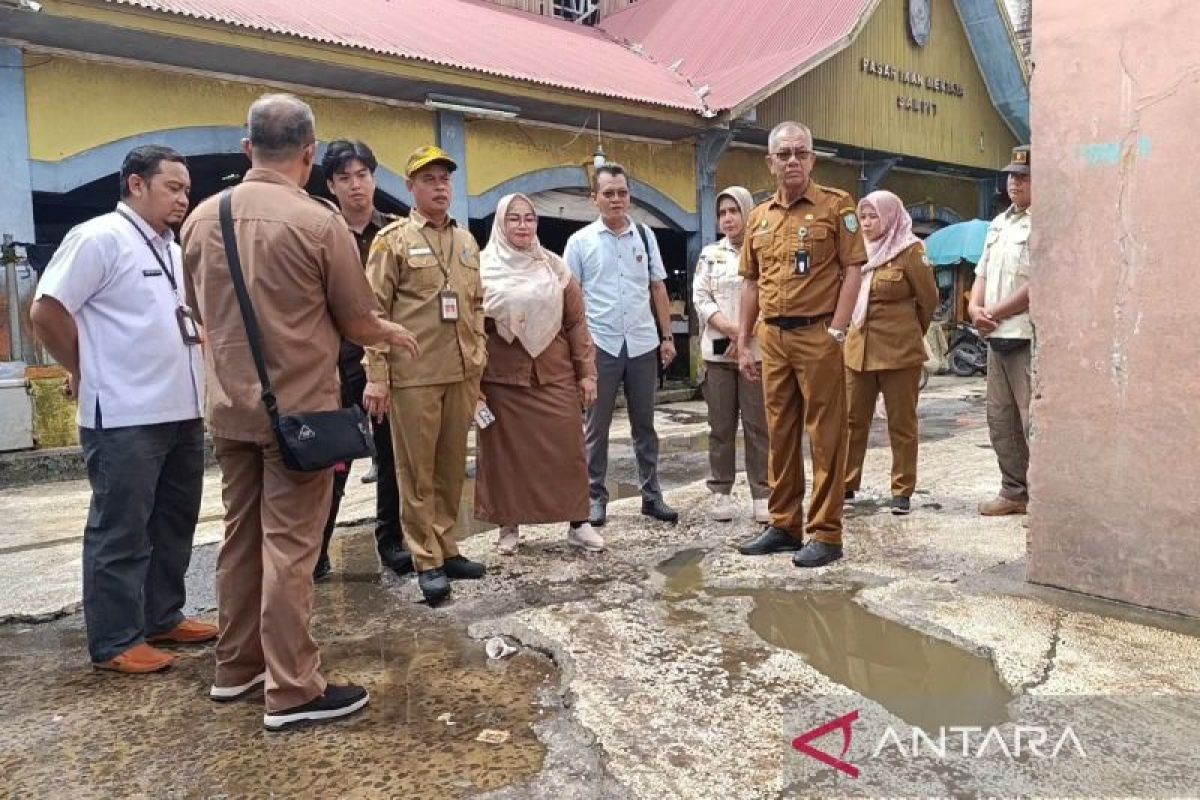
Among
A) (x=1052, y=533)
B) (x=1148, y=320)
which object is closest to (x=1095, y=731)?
(x=1052, y=533)

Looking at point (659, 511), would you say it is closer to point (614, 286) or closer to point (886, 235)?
point (614, 286)

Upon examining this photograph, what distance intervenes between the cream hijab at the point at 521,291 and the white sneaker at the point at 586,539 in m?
0.86

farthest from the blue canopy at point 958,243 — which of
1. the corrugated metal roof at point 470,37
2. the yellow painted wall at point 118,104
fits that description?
the yellow painted wall at point 118,104

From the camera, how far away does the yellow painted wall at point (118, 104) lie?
25.4ft

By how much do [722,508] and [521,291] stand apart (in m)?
1.62

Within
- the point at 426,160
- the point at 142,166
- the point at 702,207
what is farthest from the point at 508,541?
the point at 702,207

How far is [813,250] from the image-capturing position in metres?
3.92

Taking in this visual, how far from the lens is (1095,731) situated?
2340mm

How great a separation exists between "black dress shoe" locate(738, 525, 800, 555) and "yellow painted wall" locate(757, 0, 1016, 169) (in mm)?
9787

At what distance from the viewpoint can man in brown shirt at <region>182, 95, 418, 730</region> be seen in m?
2.59

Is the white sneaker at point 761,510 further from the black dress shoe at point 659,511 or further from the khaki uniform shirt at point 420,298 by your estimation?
the khaki uniform shirt at point 420,298

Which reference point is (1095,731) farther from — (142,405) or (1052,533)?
(142,405)

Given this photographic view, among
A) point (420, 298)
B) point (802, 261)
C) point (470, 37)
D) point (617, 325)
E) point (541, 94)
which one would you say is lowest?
point (617, 325)

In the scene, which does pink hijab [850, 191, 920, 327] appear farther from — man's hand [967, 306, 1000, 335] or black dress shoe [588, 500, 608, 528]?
black dress shoe [588, 500, 608, 528]
